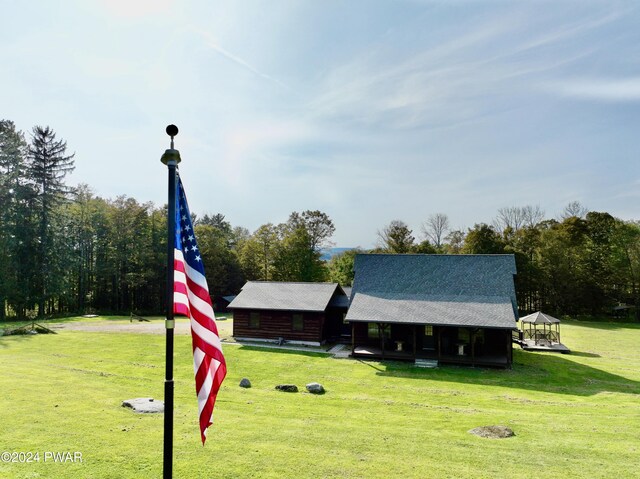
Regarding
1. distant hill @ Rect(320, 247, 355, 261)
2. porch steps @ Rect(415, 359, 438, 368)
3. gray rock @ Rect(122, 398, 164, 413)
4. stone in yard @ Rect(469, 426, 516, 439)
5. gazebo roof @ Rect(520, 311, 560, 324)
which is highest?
distant hill @ Rect(320, 247, 355, 261)

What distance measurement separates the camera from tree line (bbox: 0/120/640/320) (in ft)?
137

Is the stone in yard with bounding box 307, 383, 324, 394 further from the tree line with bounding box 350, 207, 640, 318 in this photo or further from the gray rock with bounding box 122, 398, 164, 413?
the tree line with bounding box 350, 207, 640, 318

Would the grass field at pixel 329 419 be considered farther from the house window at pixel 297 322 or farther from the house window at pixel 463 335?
the house window at pixel 297 322

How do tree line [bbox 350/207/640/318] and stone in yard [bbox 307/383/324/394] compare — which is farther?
tree line [bbox 350/207/640/318]

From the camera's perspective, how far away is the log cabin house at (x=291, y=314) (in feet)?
91.8

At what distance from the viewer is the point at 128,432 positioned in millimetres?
9125

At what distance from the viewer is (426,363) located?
22250mm

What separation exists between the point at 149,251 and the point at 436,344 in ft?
129

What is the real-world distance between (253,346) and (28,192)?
32.2 metres

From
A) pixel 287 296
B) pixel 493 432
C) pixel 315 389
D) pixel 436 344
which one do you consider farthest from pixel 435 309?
pixel 493 432

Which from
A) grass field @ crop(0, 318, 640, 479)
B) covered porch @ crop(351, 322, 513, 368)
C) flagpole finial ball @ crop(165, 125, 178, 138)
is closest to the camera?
flagpole finial ball @ crop(165, 125, 178, 138)

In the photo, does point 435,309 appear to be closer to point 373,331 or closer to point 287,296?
point 373,331

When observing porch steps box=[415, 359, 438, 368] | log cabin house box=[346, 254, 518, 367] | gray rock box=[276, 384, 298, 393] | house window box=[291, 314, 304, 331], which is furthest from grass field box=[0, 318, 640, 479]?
house window box=[291, 314, 304, 331]

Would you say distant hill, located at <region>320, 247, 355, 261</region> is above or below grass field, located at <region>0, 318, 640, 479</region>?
above
